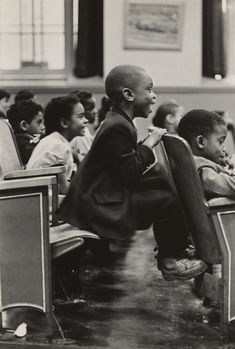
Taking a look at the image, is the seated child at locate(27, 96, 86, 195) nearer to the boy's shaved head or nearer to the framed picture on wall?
the boy's shaved head

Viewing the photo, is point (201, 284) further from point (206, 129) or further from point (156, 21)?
point (156, 21)

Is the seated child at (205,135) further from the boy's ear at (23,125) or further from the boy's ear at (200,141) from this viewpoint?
the boy's ear at (23,125)

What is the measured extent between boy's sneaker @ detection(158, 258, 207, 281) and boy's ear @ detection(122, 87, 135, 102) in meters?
0.71

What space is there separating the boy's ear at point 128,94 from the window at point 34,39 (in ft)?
13.0

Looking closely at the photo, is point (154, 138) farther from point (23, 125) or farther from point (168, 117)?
point (168, 117)

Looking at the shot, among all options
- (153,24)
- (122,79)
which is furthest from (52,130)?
(153,24)

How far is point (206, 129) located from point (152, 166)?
0.93 feet

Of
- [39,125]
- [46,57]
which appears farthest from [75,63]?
[39,125]

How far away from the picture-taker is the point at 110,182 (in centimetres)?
290

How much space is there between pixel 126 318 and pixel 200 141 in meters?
0.84

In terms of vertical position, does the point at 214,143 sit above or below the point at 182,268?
above

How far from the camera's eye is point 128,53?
22.0ft

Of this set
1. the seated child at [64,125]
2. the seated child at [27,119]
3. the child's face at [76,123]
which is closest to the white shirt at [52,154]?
the seated child at [64,125]

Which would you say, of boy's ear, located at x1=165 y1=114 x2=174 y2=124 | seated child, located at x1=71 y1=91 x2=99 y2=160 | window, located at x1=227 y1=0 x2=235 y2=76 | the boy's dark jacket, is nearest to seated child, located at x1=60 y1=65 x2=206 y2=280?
the boy's dark jacket
